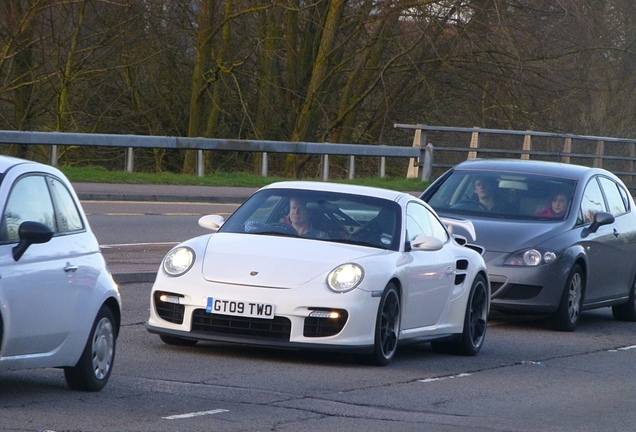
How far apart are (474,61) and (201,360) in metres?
26.0

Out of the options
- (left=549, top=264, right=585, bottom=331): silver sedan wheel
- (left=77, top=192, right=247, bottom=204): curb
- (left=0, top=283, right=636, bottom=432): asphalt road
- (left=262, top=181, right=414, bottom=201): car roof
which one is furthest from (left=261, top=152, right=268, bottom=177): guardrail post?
(left=262, top=181, right=414, bottom=201): car roof

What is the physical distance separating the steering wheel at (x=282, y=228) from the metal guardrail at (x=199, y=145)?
1663 cm

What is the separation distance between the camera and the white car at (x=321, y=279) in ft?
30.9

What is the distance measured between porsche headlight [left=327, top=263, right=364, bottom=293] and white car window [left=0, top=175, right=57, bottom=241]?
2416 millimetres

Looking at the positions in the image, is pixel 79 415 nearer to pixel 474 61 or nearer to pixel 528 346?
pixel 528 346

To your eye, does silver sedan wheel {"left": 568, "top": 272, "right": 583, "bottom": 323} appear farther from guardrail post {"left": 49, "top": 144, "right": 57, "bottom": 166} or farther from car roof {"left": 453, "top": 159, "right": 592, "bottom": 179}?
guardrail post {"left": 49, "top": 144, "right": 57, "bottom": 166}

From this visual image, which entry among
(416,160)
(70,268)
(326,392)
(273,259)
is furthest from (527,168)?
(416,160)

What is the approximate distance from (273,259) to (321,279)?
40cm

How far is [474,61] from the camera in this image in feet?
113

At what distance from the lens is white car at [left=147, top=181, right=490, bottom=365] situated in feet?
30.9

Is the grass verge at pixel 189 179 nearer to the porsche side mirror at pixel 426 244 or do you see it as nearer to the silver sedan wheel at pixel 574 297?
the silver sedan wheel at pixel 574 297

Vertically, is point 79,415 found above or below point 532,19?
below

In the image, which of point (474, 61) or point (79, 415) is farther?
point (474, 61)

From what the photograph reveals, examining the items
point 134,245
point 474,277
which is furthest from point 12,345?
point 134,245
